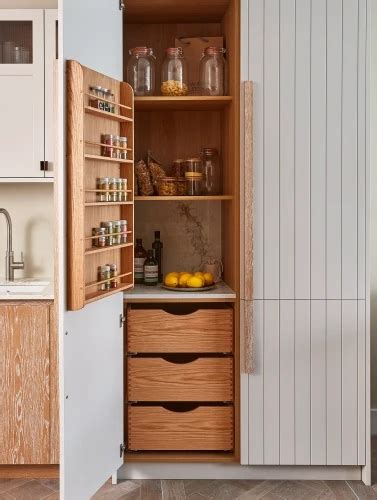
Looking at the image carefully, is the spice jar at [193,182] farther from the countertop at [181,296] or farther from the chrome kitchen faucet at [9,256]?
the chrome kitchen faucet at [9,256]

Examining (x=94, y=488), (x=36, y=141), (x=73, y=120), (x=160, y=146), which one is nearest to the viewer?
(x=73, y=120)

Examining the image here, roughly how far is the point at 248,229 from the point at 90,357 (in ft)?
2.79

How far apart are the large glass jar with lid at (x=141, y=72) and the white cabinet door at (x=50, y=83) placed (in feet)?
1.23

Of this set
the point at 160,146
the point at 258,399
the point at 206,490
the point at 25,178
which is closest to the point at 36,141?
the point at 25,178

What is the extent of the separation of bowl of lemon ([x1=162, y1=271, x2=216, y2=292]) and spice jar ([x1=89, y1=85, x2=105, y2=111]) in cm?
88

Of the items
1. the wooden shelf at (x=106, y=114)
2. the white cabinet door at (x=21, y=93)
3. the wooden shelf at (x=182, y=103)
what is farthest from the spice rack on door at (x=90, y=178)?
the white cabinet door at (x=21, y=93)

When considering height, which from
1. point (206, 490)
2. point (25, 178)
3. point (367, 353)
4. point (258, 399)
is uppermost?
point (25, 178)

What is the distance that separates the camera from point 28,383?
292cm

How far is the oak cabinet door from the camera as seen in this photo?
9.50 feet

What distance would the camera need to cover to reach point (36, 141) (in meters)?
3.20

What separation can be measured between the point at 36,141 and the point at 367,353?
1.80m

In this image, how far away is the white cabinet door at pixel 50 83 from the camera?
3.15 m

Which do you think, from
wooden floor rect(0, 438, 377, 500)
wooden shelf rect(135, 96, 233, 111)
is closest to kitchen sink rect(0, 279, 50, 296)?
wooden floor rect(0, 438, 377, 500)

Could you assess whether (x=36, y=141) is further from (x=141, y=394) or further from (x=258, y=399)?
(x=258, y=399)
